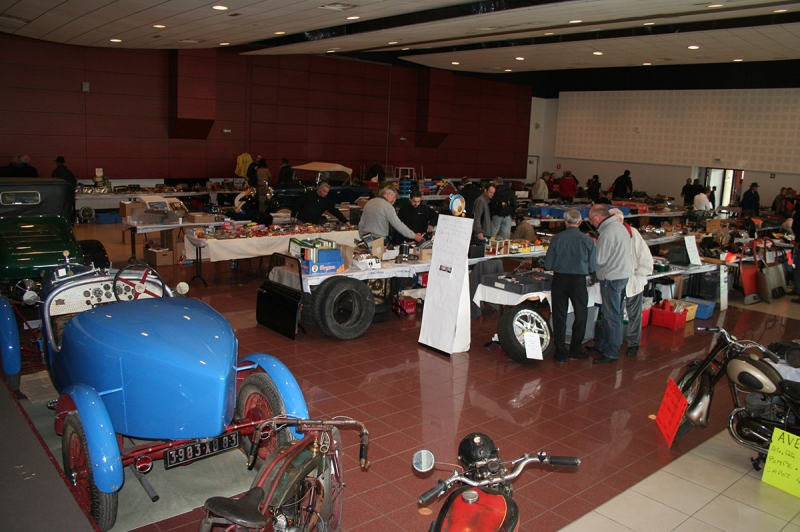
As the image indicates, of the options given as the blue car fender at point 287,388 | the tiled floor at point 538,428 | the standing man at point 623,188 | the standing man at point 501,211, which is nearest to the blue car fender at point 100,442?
the tiled floor at point 538,428

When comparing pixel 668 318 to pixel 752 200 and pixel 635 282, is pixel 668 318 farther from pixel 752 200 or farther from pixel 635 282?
pixel 752 200

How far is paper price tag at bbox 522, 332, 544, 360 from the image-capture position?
23.2 feet

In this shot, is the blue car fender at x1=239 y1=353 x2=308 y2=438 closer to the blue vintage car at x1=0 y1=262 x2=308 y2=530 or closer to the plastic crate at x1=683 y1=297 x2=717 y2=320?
the blue vintage car at x1=0 y1=262 x2=308 y2=530

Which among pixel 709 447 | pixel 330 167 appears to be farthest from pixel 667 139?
pixel 709 447

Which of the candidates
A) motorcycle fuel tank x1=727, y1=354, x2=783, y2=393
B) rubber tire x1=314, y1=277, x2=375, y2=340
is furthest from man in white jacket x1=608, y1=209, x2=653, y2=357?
rubber tire x1=314, y1=277, x2=375, y2=340

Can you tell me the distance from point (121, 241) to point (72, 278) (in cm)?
862

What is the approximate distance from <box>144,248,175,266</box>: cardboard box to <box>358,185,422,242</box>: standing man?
14.0 feet

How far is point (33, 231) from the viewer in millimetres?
7008

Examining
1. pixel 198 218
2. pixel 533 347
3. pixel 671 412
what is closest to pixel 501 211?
pixel 533 347

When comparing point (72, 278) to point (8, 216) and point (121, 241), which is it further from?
point (121, 241)

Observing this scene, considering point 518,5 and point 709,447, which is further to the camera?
point 518,5

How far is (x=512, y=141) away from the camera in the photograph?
27422mm

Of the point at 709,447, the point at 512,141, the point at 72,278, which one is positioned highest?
the point at 512,141

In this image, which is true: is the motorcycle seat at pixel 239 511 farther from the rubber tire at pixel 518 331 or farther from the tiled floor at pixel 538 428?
the rubber tire at pixel 518 331
